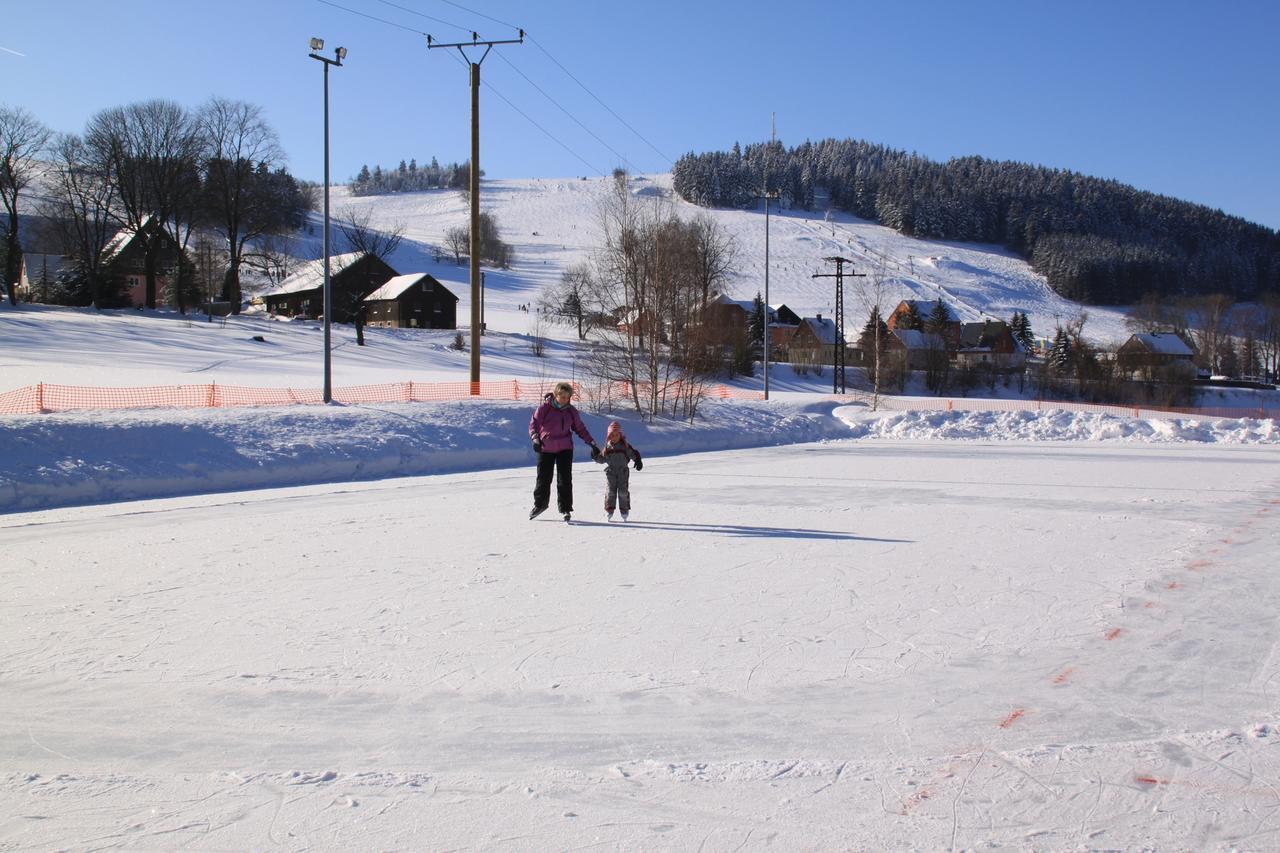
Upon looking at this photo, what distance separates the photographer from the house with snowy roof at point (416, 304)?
68312mm

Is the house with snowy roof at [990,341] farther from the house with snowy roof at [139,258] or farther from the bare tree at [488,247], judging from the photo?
the house with snowy roof at [139,258]

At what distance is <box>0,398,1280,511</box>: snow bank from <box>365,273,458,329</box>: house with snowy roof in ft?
148

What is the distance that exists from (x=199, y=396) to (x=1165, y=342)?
93.4 meters

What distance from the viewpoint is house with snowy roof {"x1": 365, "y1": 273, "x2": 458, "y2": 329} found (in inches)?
2689

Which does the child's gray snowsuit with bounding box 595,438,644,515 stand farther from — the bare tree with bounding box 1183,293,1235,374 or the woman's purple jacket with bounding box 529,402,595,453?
the bare tree with bounding box 1183,293,1235,374

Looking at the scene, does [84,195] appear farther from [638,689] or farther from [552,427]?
[638,689]

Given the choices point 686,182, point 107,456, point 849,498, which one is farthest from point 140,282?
point 686,182

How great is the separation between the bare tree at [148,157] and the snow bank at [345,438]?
47.8m

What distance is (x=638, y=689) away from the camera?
200 inches

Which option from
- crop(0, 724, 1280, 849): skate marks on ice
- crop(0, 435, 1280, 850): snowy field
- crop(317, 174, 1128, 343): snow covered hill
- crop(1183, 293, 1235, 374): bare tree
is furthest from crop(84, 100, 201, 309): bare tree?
crop(1183, 293, 1235, 374): bare tree

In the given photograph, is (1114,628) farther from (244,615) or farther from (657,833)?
(244,615)

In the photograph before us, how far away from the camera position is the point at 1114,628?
6320 millimetres

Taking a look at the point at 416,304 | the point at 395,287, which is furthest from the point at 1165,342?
the point at 395,287

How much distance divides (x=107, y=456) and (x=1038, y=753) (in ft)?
51.2
